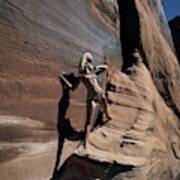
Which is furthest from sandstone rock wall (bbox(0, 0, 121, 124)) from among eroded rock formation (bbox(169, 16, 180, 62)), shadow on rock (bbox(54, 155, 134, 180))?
eroded rock formation (bbox(169, 16, 180, 62))

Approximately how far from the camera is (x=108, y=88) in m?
5.71

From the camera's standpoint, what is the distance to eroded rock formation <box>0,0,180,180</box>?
3748 mm

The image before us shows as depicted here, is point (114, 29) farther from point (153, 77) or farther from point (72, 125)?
point (72, 125)

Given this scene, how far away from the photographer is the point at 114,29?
614 centimetres

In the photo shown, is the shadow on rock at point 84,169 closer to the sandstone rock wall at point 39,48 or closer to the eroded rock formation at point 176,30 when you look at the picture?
the sandstone rock wall at point 39,48

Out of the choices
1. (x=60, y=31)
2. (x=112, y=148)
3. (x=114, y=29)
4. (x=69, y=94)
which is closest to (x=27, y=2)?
(x=60, y=31)

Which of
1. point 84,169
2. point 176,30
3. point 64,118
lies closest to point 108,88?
point 64,118

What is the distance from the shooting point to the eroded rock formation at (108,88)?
3.75m

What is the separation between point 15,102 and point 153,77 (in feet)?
10.9

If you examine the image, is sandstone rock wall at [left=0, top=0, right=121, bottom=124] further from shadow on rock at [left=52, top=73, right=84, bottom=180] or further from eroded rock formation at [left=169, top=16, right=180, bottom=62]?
eroded rock formation at [left=169, top=16, right=180, bottom=62]

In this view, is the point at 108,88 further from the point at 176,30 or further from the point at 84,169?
the point at 176,30

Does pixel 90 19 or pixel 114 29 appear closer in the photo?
pixel 90 19

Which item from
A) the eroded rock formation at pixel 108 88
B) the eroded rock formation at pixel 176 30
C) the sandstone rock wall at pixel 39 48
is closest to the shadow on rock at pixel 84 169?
the eroded rock formation at pixel 108 88

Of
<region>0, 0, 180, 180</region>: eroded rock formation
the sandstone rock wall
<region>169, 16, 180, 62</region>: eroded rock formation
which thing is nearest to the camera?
the sandstone rock wall
